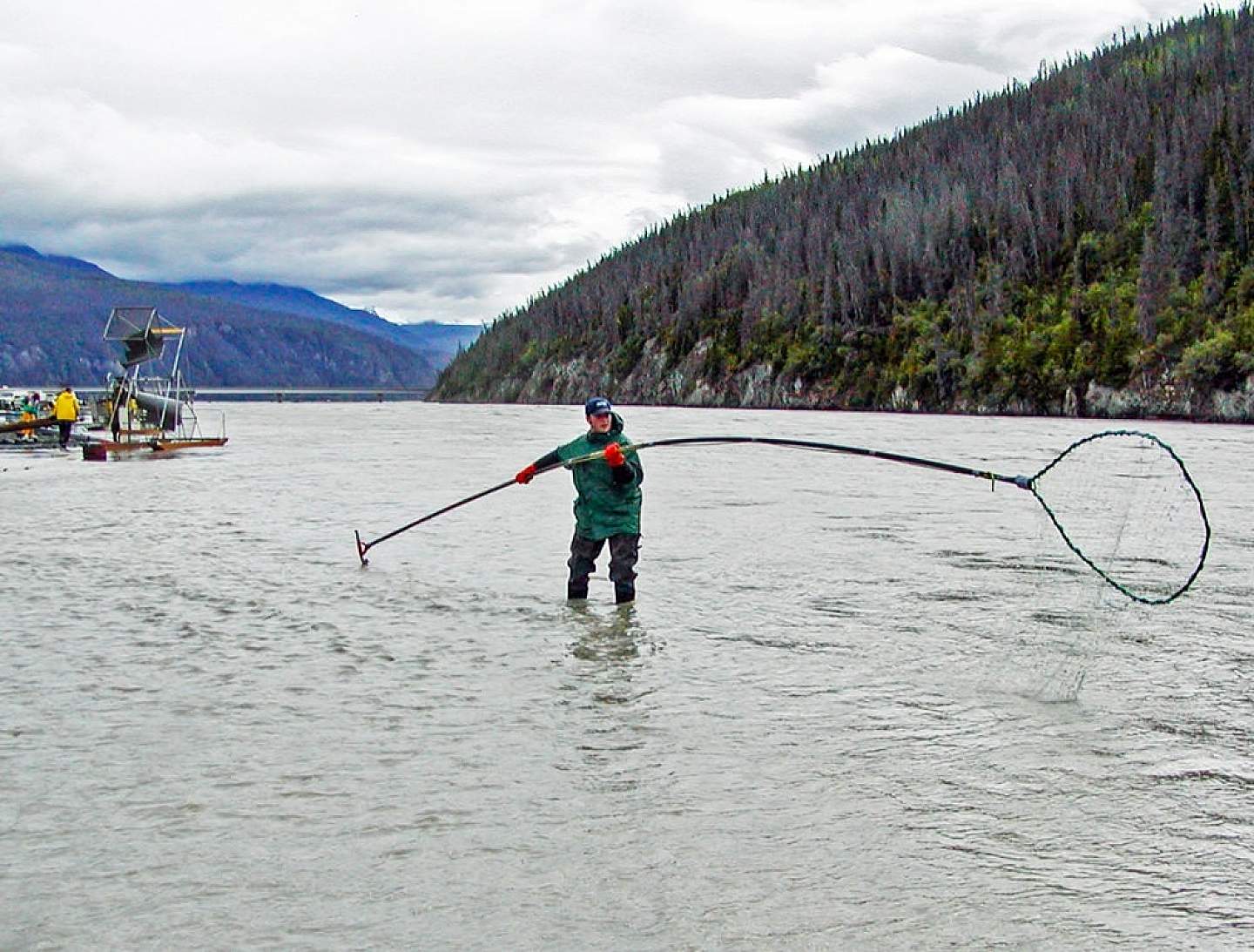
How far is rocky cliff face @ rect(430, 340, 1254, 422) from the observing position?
3757 inches

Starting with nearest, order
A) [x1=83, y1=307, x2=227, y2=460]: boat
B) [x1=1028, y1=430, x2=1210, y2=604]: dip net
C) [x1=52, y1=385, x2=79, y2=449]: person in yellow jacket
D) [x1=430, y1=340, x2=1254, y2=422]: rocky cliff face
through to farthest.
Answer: [x1=1028, y1=430, x2=1210, y2=604]: dip net, [x1=83, y1=307, x2=227, y2=460]: boat, [x1=52, y1=385, x2=79, y2=449]: person in yellow jacket, [x1=430, y1=340, x2=1254, y2=422]: rocky cliff face

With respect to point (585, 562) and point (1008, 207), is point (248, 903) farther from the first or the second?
point (1008, 207)

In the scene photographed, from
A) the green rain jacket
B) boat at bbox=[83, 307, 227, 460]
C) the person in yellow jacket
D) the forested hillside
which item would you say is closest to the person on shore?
the person in yellow jacket

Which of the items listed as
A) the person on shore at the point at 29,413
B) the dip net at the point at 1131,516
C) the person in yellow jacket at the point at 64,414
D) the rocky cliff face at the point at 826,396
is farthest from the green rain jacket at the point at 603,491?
the rocky cliff face at the point at 826,396

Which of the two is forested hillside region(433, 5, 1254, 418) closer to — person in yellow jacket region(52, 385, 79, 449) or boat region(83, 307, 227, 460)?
boat region(83, 307, 227, 460)

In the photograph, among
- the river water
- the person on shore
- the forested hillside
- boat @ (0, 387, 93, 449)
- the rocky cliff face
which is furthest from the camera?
the forested hillside

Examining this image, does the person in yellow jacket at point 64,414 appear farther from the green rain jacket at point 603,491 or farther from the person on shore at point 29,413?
the green rain jacket at point 603,491

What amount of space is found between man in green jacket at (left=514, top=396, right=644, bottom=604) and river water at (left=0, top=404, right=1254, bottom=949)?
2.92 feet

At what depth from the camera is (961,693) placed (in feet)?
37.1

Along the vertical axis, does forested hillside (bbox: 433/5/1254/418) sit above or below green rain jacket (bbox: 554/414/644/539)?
above

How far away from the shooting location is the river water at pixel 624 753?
260 inches

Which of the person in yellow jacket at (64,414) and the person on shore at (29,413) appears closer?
the person in yellow jacket at (64,414)

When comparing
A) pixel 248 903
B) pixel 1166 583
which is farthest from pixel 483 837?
pixel 1166 583

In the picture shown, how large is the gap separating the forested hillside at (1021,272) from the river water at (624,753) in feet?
280
